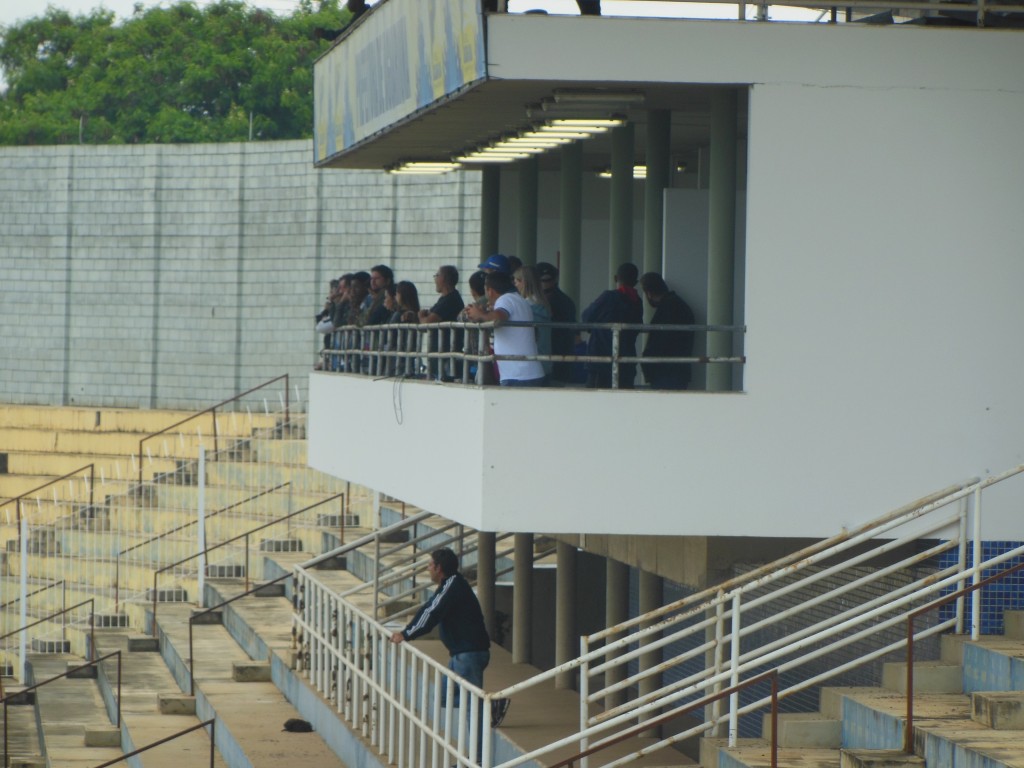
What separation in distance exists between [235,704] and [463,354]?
661cm

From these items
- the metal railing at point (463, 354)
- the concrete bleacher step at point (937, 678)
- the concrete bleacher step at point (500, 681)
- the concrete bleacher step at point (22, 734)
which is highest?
the metal railing at point (463, 354)

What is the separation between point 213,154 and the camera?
Answer: 99.1ft

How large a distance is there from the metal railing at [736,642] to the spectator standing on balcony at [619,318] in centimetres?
161

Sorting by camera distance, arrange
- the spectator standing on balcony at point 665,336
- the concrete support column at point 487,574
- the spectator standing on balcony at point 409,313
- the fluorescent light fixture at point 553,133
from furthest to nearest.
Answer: the concrete support column at point 487,574
the spectator standing on balcony at point 409,313
the fluorescent light fixture at point 553,133
the spectator standing on balcony at point 665,336

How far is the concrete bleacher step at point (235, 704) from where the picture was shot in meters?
16.2

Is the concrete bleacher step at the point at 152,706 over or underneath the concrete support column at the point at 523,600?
underneath

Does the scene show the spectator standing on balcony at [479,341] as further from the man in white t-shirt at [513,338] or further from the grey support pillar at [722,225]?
the grey support pillar at [722,225]

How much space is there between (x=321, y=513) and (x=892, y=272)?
1433 centimetres

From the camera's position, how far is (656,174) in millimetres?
13867

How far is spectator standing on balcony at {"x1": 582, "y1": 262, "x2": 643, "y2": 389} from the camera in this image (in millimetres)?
12703

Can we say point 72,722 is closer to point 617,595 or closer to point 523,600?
point 523,600

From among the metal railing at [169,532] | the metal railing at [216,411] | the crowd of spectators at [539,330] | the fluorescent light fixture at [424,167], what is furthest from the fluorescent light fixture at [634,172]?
the metal railing at [216,411]

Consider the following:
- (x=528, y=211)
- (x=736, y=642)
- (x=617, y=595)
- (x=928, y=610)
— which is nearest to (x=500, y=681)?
(x=617, y=595)

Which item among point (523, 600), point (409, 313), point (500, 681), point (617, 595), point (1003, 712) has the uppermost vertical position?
point (409, 313)
